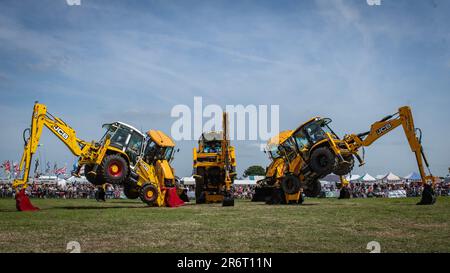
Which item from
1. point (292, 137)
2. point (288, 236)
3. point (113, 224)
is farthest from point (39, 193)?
point (288, 236)

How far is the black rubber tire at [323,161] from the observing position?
89.1 ft

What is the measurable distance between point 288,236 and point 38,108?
55.5ft

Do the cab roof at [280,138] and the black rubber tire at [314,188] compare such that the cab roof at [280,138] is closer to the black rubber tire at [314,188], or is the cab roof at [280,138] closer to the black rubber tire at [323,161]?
the black rubber tire at [314,188]

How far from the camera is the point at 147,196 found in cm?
2741

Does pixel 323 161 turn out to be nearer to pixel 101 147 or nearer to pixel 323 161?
pixel 323 161

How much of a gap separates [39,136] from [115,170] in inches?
161

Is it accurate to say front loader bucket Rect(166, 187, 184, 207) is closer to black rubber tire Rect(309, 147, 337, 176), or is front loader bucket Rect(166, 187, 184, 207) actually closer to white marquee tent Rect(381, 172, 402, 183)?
black rubber tire Rect(309, 147, 337, 176)

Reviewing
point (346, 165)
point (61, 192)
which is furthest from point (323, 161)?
point (61, 192)

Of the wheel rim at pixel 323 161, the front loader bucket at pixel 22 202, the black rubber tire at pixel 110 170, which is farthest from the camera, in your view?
the wheel rim at pixel 323 161

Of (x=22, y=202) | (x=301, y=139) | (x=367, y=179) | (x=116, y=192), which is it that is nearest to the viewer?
(x=22, y=202)

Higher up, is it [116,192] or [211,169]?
[211,169]

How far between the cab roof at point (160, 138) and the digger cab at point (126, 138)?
1767mm

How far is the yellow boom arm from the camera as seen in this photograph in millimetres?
26984

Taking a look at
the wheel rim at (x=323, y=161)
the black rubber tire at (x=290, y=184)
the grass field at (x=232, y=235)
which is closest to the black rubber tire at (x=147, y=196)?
the black rubber tire at (x=290, y=184)
